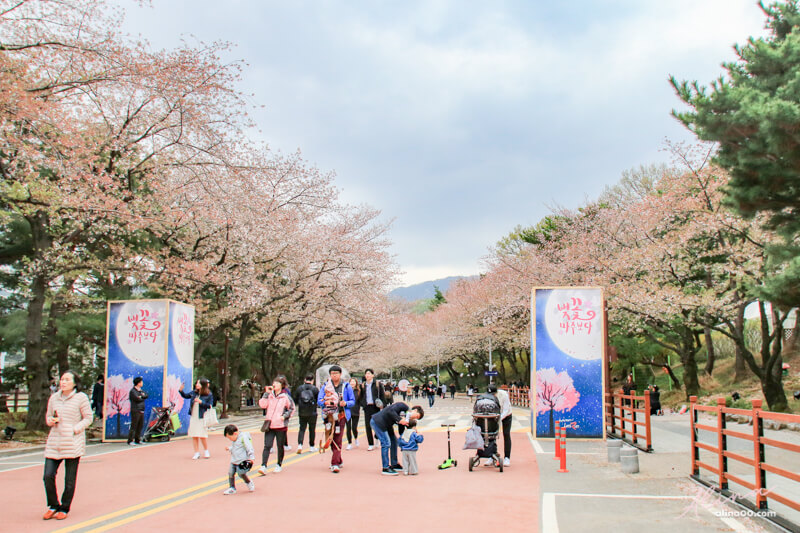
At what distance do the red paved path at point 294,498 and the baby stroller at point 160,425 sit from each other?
452cm

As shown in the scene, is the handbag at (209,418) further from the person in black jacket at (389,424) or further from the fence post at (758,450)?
the fence post at (758,450)

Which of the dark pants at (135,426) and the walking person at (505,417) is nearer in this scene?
the walking person at (505,417)

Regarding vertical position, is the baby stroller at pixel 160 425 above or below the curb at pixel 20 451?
above

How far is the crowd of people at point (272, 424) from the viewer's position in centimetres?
760

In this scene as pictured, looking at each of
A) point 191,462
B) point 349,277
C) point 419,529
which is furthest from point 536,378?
point 349,277

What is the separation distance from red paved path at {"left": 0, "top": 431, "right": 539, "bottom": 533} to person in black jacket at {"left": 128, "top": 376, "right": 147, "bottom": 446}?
3.78 meters

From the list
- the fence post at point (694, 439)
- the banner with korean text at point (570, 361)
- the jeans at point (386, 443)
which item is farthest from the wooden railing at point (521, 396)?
the fence post at point (694, 439)

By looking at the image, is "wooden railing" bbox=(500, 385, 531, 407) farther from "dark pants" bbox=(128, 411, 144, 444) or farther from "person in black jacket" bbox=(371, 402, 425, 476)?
"person in black jacket" bbox=(371, 402, 425, 476)

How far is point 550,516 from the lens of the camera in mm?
7219

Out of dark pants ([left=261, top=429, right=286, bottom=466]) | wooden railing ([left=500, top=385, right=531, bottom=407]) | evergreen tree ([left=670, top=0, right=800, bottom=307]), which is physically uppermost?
evergreen tree ([left=670, top=0, right=800, bottom=307])

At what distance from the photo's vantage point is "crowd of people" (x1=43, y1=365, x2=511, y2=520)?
760 cm

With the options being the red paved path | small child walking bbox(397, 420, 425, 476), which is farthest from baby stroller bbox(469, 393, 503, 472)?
small child walking bbox(397, 420, 425, 476)

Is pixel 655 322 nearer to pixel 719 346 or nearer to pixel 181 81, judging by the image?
pixel 719 346

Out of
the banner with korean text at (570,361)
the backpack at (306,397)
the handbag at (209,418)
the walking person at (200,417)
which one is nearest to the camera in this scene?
the backpack at (306,397)
